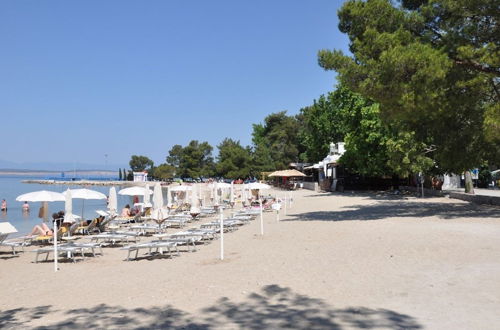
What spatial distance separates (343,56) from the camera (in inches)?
591

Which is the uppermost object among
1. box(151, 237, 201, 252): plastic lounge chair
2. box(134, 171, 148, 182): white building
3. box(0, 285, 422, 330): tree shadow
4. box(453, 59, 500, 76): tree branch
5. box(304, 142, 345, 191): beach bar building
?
box(134, 171, 148, 182): white building

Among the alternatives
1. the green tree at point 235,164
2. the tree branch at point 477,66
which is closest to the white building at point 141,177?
the green tree at point 235,164

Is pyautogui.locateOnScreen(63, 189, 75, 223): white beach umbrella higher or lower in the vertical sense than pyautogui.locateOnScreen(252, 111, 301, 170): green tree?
lower

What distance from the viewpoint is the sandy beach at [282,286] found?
4.88m

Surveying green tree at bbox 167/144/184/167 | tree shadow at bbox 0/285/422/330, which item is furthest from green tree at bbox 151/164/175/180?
tree shadow at bbox 0/285/422/330

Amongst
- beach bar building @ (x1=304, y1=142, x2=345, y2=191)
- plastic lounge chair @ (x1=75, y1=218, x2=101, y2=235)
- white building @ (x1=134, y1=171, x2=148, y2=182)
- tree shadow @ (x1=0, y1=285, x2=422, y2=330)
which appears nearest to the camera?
tree shadow @ (x1=0, y1=285, x2=422, y2=330)

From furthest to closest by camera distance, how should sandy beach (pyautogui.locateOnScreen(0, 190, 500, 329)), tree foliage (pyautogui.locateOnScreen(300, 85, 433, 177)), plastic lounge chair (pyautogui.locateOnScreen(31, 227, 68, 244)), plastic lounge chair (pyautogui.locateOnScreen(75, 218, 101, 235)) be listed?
tree foliage (pyautogui.locateOnScreen(300, 85, 433, 177)), plastic lounge chair (pyautogui.locateOnScreen(75, 218, 101, 235)), plastic lounge chair (pyautogui.locateOnScreen(31, 227, 68, 244)), sandy beach (pyautogui.locateOnScreen(0, 190, 500, 329))

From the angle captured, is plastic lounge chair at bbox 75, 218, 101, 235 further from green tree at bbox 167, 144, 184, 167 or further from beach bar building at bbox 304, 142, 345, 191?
green tree at bbox 167, 144, 184, 167

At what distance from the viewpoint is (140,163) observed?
120312 mm

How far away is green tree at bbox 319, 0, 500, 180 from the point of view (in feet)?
43.5

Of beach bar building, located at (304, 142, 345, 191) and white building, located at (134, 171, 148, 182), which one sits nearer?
beach bar building, located at (304, 142, 345, 191)

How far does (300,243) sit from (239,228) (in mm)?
4862

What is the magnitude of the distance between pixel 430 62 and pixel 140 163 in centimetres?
11263

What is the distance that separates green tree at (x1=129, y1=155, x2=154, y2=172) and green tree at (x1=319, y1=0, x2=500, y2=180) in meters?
109
